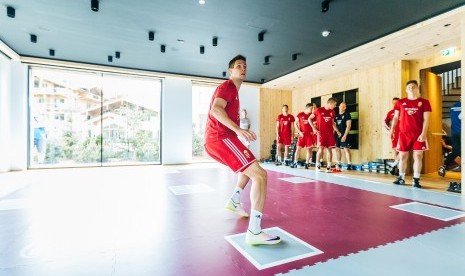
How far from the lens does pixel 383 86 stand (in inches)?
241

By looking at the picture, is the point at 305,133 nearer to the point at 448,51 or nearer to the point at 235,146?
the point at 448,51

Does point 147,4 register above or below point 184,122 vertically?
above

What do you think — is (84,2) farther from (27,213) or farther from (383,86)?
(383,86)

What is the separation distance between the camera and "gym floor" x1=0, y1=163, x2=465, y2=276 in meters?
1.47

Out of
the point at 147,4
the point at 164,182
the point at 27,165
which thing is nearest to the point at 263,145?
the point at 164,182

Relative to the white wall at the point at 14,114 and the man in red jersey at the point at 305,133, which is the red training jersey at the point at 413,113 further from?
the white wall at the point at 14,114

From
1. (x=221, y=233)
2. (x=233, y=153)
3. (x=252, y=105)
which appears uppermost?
(x=252, y=105)

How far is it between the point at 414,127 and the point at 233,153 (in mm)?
3790

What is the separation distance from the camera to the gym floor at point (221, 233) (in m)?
1.47

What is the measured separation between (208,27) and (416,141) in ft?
13.8

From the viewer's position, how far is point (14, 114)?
6230mm

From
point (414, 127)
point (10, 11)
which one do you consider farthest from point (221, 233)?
point (10, 11)

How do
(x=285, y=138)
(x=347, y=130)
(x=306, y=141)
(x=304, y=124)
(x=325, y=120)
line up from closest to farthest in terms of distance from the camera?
(x=325, y=120) < (x=347, y=130) < (x=306, y=141) < (x=304, y=124) < (x=285, y=138)

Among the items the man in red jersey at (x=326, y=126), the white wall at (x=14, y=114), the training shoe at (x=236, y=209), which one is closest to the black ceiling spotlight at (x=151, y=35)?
the training shoe at (x=236, y=209)
